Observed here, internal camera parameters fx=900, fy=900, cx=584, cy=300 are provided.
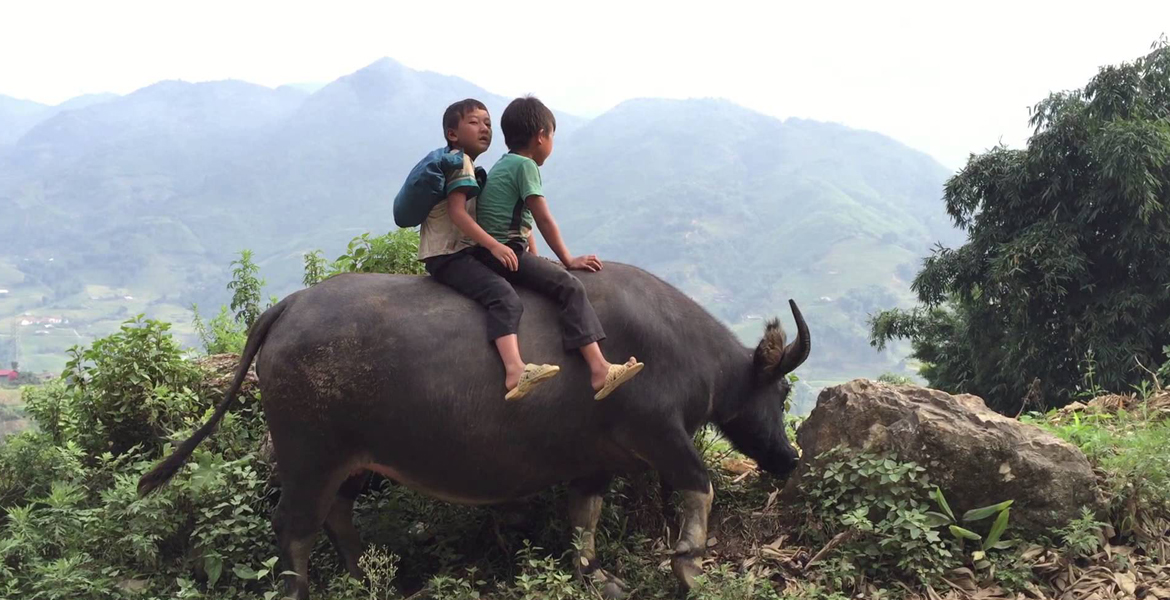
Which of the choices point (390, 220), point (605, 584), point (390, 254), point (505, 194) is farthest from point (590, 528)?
point (390, 220)

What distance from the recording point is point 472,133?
4234 millimetres

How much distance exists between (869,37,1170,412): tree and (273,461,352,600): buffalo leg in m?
11.3

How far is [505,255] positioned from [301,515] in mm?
1513

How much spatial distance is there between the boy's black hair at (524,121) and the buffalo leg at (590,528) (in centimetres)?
171

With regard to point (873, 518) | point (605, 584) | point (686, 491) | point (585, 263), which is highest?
point (585, 263)

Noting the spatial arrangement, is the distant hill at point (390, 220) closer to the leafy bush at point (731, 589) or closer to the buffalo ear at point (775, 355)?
the buffalo ear at point (775, 355)

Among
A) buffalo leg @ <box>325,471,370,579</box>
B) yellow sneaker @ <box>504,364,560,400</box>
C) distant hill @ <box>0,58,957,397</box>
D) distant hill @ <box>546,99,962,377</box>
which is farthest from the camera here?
distant hill @ <box>0,58,957,397</box>

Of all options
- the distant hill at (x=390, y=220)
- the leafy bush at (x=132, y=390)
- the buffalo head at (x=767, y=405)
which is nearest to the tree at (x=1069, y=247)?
the buffalo head at (x=767, y=405)

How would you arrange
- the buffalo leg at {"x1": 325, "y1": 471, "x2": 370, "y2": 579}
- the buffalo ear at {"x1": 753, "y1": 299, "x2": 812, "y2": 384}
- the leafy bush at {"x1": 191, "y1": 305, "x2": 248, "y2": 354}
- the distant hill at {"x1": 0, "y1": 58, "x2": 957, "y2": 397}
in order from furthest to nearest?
the distant hill at {"x1": 0, "y1": 58, "x2": 957, "y2": 397}, the leafy bush at {"x1": 191, "y1": 305, "x2": 248, "y2": 354}, the buffalo ear at {"x1": 753, "y1": 299, "x2": 812, "y2": 384}, the buffalo leg at {"x1": 325, "y1": 471, "x2": 370, "y2": 579}

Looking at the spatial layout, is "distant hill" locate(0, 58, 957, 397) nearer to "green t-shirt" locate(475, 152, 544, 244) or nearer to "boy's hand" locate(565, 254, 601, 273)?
"boy's hand" locate(565, 254, 601, 273)

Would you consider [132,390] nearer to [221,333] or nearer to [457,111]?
[221,333]

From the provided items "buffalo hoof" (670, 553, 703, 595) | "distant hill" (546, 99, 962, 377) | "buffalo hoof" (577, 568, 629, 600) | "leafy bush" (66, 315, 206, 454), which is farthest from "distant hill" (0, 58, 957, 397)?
→ "buffalo hoof" (670, 553, 703, 595)

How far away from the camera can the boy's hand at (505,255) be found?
405 cm

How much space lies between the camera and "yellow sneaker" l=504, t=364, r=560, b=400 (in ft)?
12.6
